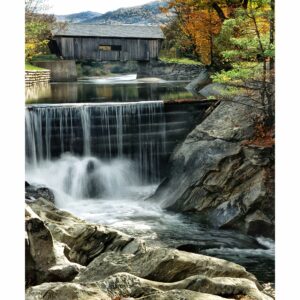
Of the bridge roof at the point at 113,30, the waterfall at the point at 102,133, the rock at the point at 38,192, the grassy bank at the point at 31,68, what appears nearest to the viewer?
the bridge roof at the point at 113,30

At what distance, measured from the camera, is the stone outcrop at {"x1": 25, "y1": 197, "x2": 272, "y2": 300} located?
11.9ft

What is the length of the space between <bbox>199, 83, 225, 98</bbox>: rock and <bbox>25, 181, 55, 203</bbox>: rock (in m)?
2.23

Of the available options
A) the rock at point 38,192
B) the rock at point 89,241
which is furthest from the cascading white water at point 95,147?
the rock at point 89,241

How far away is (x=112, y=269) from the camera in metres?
4.12

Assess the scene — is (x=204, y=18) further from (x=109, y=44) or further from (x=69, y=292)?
(x=69, y=292)

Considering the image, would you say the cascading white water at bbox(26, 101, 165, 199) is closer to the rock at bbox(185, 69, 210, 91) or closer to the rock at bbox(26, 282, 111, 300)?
the rock at bbox(185, 69, 210, 91)

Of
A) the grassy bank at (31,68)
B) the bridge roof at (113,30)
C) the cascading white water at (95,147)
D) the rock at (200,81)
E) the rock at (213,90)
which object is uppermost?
the bridge roof at (113,30)

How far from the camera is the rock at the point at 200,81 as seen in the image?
20.7 feet

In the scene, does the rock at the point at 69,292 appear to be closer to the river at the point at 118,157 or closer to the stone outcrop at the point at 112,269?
the stone outcrop at the point at 112,269

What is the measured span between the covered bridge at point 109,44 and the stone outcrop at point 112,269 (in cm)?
236

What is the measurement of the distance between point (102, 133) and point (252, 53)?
113 inches
